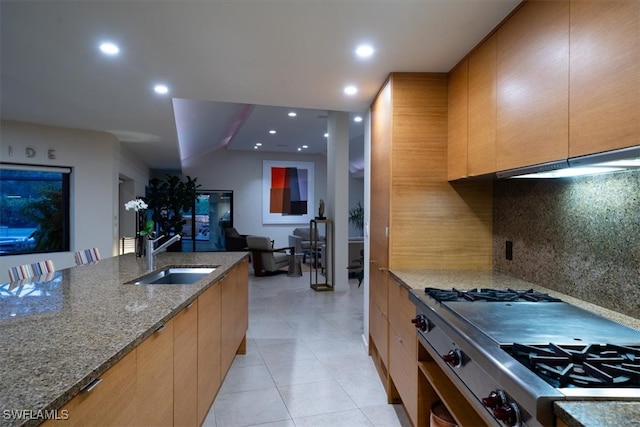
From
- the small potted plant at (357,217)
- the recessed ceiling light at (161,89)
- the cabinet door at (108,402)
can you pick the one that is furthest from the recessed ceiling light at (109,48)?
the small potted plant at (357,217)

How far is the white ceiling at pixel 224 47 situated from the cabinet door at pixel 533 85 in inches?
7.4

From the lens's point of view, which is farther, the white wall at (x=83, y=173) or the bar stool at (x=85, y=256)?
the white wall at (x=83, y=173)

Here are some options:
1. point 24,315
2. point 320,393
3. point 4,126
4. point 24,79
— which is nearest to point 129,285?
point 24,315

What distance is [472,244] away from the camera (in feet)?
8.01

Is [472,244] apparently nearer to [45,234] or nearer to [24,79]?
[24,79]

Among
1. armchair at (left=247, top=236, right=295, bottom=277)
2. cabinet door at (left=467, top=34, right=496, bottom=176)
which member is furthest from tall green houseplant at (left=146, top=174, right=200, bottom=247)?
cabinet door at (left=467, top=34, right=496, bottom=176)

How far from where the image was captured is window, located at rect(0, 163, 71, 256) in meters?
4.67

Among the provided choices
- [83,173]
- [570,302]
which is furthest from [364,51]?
[83,173]

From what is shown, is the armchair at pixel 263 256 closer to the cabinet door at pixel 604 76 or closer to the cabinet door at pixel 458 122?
the cabinet door at pixel 458 122

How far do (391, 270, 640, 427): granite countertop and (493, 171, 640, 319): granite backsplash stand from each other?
0.06 meters

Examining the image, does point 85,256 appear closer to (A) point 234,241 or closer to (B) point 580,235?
(B) point 580,235

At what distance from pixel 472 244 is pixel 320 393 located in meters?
1.53

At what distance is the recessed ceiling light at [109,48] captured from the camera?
7.34ft

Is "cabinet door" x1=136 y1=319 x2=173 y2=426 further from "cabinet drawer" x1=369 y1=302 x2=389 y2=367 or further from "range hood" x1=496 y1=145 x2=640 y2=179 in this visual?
"range hood" x1=496 y1=145 x2=640 y2=179
